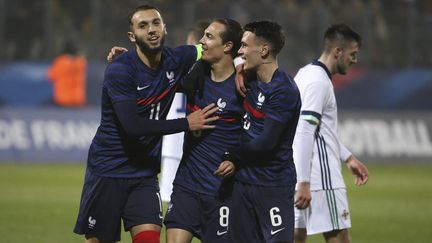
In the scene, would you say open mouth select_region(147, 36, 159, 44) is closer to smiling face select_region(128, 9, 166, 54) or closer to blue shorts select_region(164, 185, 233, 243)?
smiling face select_region(128, 9, 166, 54)

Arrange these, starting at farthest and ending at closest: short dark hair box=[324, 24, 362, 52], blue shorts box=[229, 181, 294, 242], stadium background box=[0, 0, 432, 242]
A: stadium background box=[0, 0, 432, 242] → short dark hair box=[324, 24, 362, 52] → blue shorts box=[229, 181, 294, 242]

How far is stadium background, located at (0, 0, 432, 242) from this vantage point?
19688mm

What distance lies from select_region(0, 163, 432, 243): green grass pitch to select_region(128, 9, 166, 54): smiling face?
12.1ft

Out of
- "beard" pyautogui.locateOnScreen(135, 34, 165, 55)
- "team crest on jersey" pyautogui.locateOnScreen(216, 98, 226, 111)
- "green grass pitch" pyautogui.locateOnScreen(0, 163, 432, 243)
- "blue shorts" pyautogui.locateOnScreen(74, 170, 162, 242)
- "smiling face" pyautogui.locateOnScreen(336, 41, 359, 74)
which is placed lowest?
"green grass pitch" pyautogui.locateOnScreen(0, 163, 432, 243)

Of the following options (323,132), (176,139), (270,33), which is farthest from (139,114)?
(176,139)

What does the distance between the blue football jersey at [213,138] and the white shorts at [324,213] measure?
121cm

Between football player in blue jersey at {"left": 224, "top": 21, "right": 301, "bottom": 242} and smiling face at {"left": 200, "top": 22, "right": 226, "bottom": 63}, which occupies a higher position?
smiling face at {"left": 200, "top": 22, "right": 226, "bottom": 63}

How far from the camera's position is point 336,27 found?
8.26 m

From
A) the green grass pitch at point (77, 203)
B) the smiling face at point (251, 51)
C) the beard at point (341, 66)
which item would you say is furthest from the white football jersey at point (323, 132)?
the green grass pitch at point (77, 203)

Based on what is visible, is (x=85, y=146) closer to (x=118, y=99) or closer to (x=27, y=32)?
(x=27, y=32)

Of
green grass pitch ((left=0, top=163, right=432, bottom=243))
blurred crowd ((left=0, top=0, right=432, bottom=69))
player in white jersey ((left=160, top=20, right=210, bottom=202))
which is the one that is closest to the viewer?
player in white jersey ((left=160, top=20, right=210, bottom=202))

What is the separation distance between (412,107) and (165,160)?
13426mm


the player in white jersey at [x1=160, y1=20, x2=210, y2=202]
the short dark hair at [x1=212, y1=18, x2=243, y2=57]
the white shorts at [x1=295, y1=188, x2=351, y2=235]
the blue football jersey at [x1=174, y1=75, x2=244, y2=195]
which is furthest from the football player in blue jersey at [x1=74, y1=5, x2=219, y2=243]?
the player in white jersey at [x1=160, y1=20, x2=210, y2=202]

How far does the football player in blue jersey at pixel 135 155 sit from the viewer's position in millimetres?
7059
